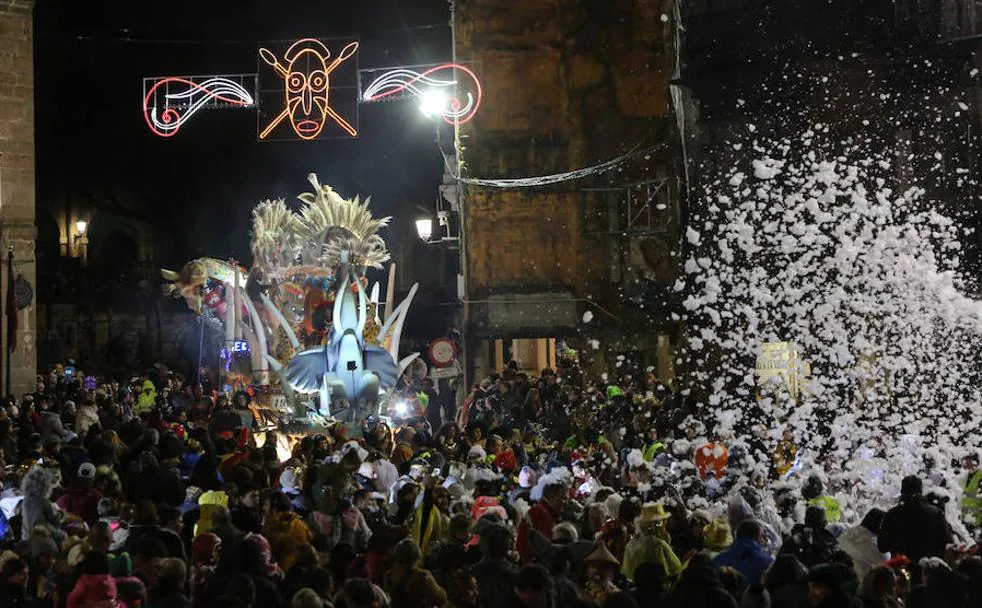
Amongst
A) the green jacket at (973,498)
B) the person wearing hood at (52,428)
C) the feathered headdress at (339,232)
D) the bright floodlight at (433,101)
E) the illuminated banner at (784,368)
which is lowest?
the green jacket at (973,498)

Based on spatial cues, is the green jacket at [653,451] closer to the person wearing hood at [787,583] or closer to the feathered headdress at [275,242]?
the person wearing hood at [787,583]

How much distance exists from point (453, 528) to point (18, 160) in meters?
18.3

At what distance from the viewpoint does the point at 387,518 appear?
11.5 metres

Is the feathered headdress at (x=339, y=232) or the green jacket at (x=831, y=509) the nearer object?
the green jacket at (x=831, y=509)

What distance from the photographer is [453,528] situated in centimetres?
984

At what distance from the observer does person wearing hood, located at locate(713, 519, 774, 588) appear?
9.06 m

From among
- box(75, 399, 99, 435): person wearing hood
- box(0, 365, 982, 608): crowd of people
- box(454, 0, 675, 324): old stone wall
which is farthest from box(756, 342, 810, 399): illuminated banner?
box(75, 399, 99, 435): person wearing hood

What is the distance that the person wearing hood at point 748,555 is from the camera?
9.06 metres

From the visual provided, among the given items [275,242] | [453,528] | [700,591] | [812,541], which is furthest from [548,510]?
[275,242]

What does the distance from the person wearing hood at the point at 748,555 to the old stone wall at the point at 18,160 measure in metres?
19.1

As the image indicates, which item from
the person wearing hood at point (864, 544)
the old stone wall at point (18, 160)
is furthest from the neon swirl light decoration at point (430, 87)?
the person wearing hood at point (864, 544)

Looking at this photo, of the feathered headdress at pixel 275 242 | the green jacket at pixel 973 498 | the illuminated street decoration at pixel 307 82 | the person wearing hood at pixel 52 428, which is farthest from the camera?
the feathered headdress at pixel 275 242

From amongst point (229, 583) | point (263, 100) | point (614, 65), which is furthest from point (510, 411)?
point (229, 583)

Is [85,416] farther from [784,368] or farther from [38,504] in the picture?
[784,368]
